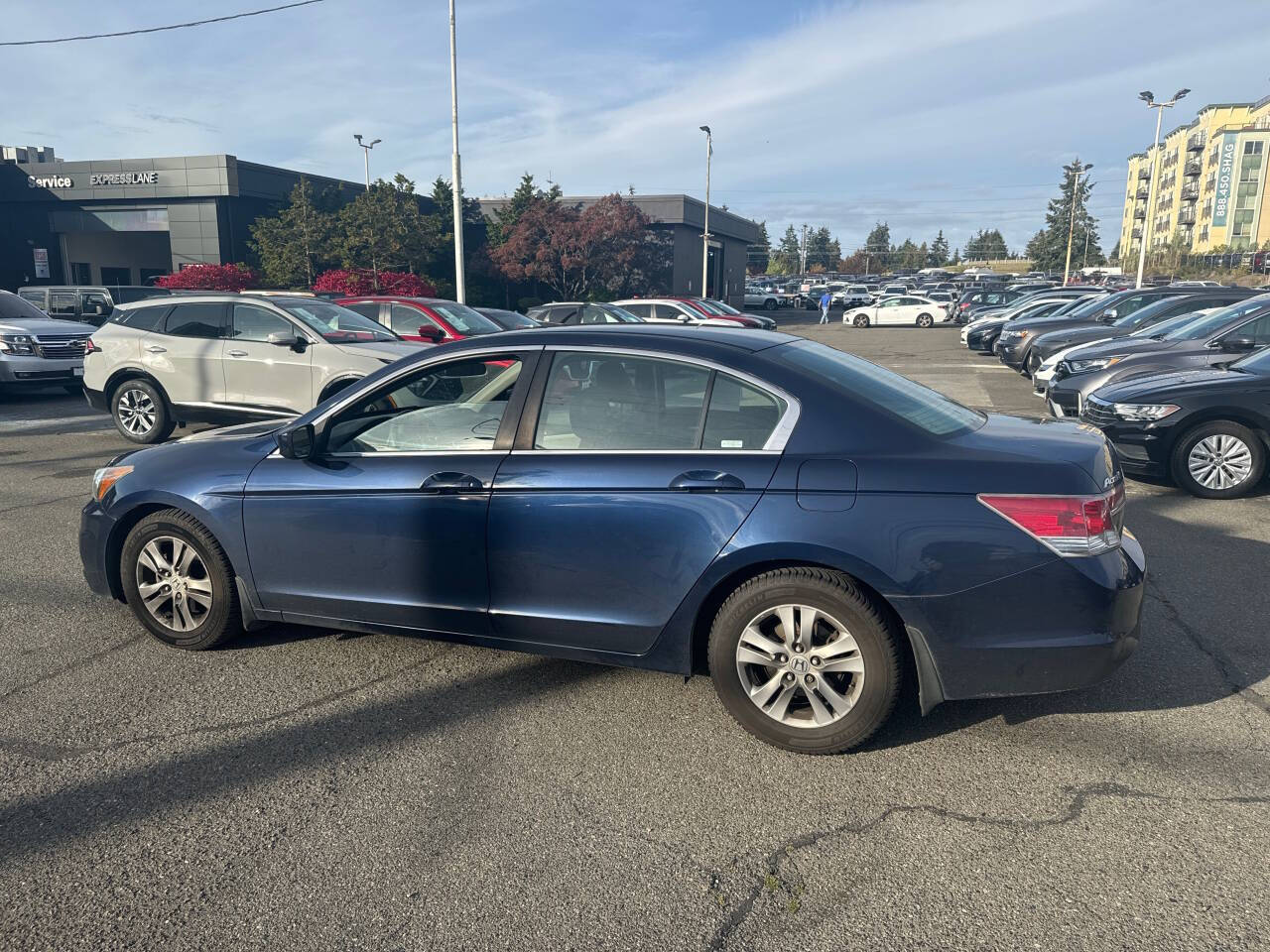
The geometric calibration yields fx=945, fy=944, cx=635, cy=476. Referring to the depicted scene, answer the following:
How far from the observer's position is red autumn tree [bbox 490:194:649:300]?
41219 millimetres

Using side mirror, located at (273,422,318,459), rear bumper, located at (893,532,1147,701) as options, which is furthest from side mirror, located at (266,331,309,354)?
rear bumper, located at (893,532,1147,701)

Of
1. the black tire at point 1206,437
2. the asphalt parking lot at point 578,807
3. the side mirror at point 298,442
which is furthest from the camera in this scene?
the black tire at point 1206,437

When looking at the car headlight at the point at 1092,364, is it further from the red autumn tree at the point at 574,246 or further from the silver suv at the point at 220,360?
the red autumn tree at the point at 574,246

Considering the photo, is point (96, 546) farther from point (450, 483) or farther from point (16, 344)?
point (16, 344)

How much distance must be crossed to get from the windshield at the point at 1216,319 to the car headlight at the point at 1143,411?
3007 mm

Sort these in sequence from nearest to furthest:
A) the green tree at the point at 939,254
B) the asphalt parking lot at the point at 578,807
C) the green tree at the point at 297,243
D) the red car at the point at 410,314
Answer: the asphalt parking lot at the point at 578,807 → the red car at the point at 410,314 → the green tree at the point at 297,243 → the green tree at the point at 939,254

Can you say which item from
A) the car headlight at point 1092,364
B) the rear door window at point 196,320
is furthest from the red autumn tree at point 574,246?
the car headlight at point 1092,364

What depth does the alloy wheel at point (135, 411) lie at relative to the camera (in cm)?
1073

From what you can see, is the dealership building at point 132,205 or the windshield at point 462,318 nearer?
the windshield at point 462,318

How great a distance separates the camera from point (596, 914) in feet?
8.97

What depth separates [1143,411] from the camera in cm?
784

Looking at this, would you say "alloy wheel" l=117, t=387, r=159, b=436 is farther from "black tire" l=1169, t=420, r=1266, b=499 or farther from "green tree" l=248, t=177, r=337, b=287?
"green tree" l=248, t=177, r=337, b=287

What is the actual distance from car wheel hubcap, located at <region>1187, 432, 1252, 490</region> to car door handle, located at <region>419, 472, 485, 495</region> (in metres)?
6.45

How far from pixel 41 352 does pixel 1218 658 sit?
15.5 metres
